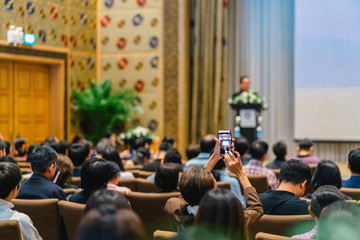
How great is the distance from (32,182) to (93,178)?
0.61m

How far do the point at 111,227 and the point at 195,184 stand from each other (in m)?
1.29

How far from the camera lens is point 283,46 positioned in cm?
1077

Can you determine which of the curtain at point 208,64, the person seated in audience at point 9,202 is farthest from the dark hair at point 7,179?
the curtain at point 208,64

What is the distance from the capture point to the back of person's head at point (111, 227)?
1.20m

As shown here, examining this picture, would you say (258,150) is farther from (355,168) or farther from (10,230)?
(10,230)

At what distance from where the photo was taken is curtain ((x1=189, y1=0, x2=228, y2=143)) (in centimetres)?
1051

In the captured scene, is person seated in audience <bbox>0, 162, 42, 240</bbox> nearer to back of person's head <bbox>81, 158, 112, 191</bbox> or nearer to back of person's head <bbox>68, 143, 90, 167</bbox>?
back of person's head <bbox>81, 158, 112, 191</bbox>

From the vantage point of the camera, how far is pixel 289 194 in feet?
10.7

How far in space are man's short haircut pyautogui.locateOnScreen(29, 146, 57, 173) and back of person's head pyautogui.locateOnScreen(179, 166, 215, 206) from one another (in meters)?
1.55

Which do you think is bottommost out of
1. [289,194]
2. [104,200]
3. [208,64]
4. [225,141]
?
[289,194]

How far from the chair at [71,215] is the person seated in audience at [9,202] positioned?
1.09ft

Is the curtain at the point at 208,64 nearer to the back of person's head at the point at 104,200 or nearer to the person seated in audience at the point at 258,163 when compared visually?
the person seated in audience at the point at 258,163

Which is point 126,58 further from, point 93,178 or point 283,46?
point 93,178

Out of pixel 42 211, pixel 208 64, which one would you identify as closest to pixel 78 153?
pixel 42 211
